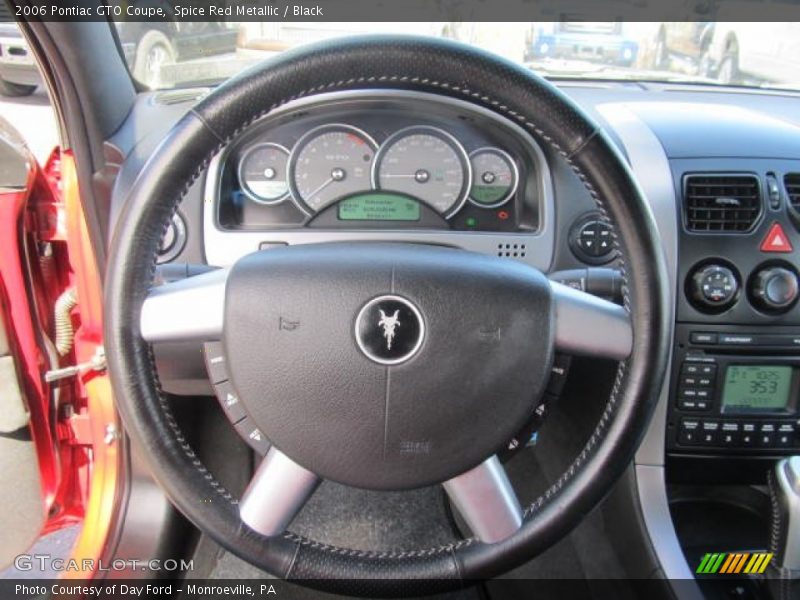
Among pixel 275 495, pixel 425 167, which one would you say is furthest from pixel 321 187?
pixel 275 495

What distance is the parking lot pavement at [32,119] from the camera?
5.50 ft

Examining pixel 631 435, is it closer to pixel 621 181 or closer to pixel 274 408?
pixel 621 181

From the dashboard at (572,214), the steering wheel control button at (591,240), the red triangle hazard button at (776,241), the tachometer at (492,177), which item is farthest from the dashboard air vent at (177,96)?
the red triangle hazard button at (776,241)

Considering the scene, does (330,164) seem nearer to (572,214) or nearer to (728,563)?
(572,214)

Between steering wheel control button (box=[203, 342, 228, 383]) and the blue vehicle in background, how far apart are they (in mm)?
1240

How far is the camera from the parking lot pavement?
168 centimetres

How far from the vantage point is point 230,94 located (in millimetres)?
830

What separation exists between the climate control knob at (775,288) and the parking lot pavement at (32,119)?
1.65 m

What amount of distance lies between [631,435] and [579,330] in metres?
0.16

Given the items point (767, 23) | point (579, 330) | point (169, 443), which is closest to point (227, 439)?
point (169, 443)

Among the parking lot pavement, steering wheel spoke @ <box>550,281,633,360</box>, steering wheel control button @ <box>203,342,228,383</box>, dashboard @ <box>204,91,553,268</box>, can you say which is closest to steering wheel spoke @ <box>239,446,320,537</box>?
steering wheel control button @ <box>203,342,228,383</box>

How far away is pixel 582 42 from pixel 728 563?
1372mm

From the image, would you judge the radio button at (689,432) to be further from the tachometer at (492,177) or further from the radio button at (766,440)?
the tachometer at (492,177)

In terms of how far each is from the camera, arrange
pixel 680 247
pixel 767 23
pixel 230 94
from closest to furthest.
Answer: pixel 230 94
pixel 680 247
pixel 767 23
